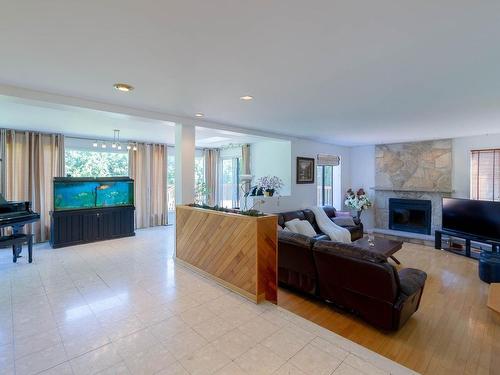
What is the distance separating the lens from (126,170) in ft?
22.6

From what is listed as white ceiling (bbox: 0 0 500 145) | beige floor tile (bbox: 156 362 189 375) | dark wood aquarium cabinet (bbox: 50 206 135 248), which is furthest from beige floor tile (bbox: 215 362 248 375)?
dark wood aquarium cabinet (bbox: 50 206 135 248)

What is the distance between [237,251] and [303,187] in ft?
12.5

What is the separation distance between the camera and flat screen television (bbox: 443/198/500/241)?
476 cm

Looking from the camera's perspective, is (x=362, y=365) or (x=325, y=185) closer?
(x=362, y=365)

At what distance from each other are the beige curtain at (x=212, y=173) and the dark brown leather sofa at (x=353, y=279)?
5.17m

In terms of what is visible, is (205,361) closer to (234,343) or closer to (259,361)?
(234,343)

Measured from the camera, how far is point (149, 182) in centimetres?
715

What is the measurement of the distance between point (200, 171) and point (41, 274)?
17.1 ft

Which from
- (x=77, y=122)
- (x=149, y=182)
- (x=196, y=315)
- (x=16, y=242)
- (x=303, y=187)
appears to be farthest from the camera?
(x=149, y=182)

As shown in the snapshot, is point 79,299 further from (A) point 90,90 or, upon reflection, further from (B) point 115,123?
(B) point 115,123

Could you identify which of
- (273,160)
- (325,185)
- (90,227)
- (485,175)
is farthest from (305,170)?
(90,227)

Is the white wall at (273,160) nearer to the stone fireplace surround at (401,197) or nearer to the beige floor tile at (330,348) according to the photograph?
the stone fireplace surround at (401,197)

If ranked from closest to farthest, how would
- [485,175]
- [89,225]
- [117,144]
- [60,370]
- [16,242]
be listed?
[60,370] < [16,242] < [89,225] < [485,175] < [117,144]

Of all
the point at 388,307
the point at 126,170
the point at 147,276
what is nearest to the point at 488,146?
the point at 388,307
